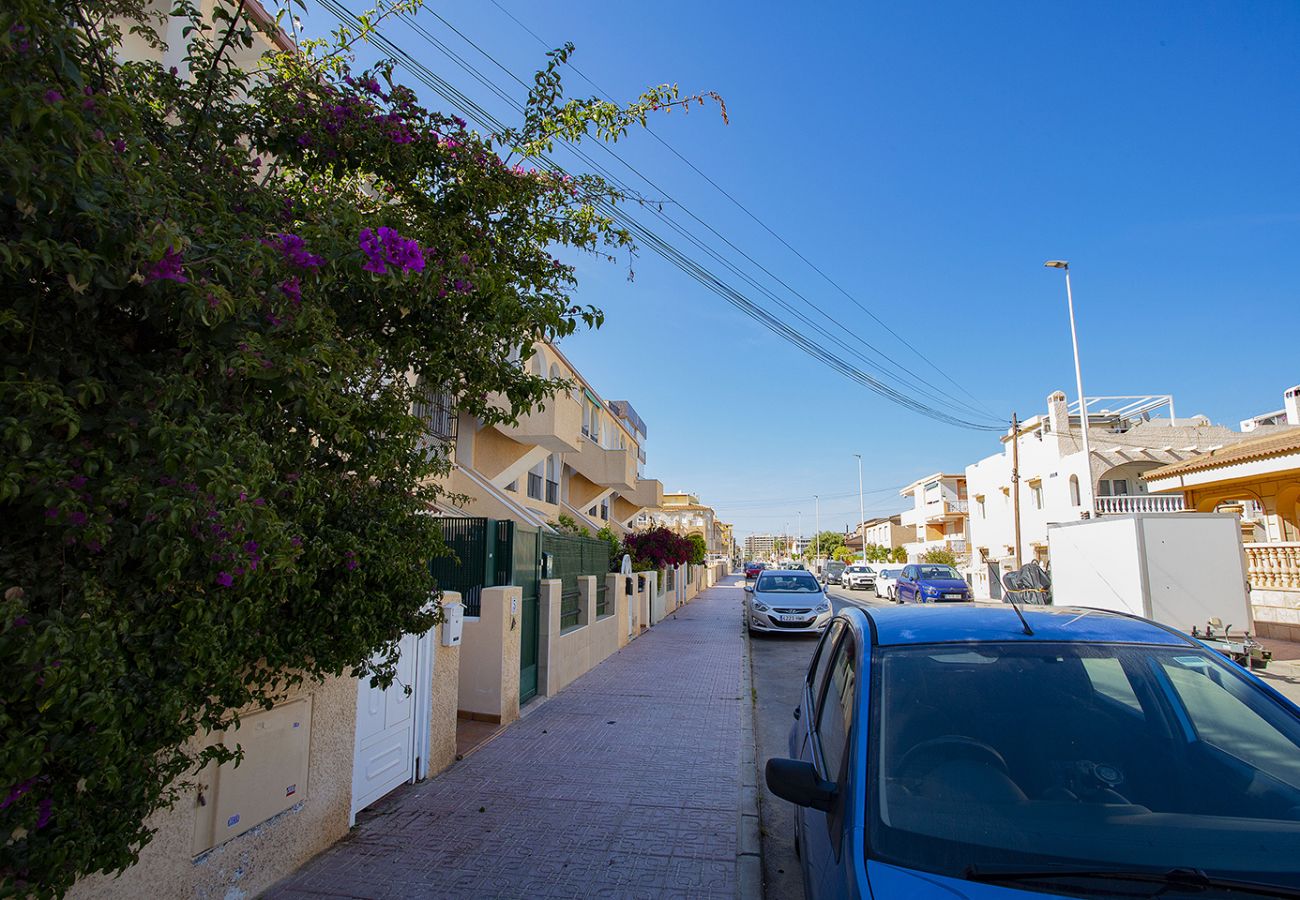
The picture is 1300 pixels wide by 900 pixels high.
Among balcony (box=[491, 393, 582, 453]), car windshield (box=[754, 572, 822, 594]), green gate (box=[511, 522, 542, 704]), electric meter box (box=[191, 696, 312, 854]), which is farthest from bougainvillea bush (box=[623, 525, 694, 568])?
electric meter box (box=[191, 696, 312, 854])

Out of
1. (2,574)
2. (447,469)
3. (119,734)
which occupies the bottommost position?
(119,734)

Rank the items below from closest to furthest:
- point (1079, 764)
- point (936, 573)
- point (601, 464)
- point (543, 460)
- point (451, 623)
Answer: point (1079, 764)
point (451, 623)
point (543, 460)
point (601, 464)
point (936, 573)

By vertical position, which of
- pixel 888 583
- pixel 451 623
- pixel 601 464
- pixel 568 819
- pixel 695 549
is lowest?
pixel 568 819

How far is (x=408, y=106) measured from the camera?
14.0 ft

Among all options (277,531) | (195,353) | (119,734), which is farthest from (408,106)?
(119,734)

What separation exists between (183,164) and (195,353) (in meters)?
1.42

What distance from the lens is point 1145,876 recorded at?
1849 millimetres

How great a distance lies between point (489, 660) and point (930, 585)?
66.9 feet

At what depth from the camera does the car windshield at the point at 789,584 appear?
17.5 meters

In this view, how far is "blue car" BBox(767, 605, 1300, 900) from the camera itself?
6.33 feet

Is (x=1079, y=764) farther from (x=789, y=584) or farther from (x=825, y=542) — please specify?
(x=825, y=542)

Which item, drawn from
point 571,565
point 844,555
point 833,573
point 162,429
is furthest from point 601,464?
point 844,555

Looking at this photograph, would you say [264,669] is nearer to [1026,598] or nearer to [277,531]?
[277,531]

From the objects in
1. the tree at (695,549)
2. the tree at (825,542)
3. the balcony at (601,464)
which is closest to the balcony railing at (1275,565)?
the tree at (695,549)
